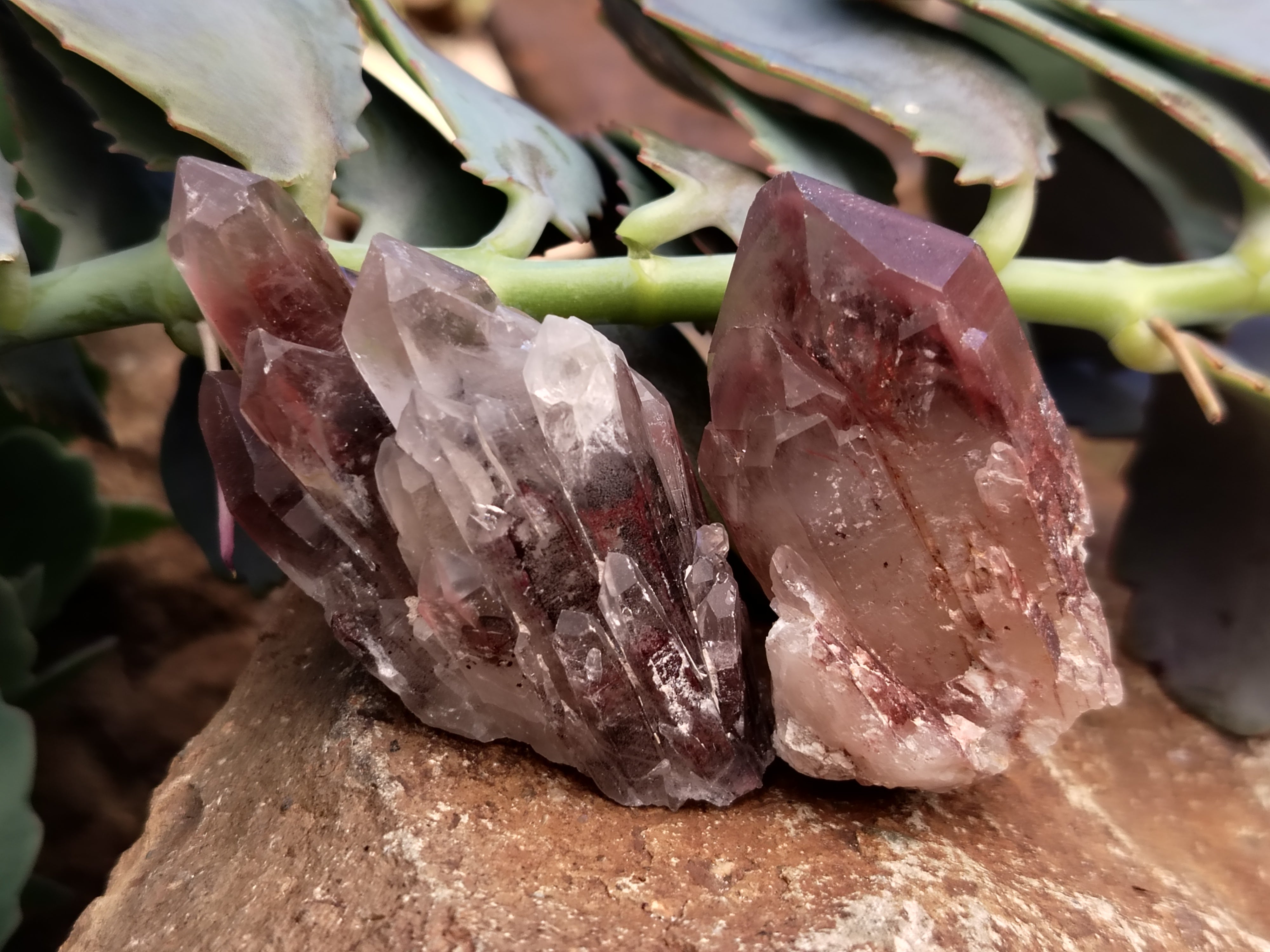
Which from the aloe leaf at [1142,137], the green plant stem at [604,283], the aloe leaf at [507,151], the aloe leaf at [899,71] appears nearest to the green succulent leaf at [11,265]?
the green plant stem at [604,283]

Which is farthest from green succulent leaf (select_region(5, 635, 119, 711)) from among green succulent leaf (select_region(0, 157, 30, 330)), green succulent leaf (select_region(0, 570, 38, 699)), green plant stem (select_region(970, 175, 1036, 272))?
green plant stem (select_region(970, 175, 1036, 272))

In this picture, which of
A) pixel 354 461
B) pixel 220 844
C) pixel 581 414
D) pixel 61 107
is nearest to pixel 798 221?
pixel 581 414

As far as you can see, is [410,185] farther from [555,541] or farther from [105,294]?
[555,541]

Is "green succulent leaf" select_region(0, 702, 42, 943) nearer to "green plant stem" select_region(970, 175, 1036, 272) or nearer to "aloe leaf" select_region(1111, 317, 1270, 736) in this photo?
"green plant stem" select_region(970, 175, 1036, 272)

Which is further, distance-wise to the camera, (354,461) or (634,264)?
(634,264)

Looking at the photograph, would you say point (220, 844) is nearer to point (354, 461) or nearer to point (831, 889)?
point (354, 461)

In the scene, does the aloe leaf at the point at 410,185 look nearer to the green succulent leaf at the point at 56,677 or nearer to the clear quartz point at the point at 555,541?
the clear quartz point at the point at 555,541
